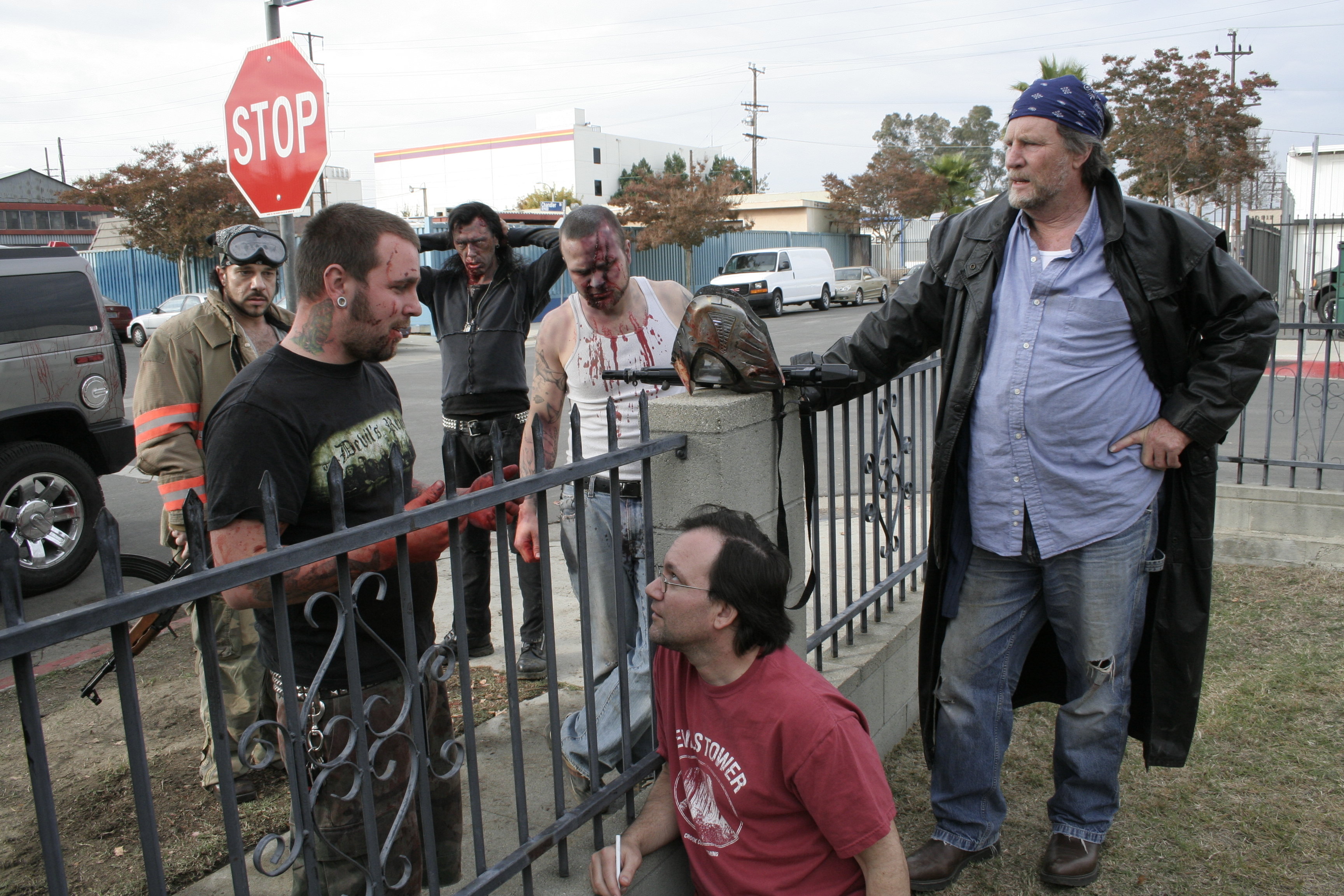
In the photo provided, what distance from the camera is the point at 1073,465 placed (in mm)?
2699

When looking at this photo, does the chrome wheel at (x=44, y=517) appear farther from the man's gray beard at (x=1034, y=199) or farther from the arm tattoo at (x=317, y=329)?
the man's gray beard at (x=1034, y=199)

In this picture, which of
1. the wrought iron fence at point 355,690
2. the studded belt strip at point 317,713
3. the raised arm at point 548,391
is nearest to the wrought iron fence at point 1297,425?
the wrought iron fence at point 355,690

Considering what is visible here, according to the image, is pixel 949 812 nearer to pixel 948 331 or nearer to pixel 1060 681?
pixel 1060 681

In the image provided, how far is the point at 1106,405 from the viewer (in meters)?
2.69

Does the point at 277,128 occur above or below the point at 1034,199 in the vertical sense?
above

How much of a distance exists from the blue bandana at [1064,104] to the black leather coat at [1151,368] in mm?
189

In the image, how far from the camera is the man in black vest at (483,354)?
4551 mm

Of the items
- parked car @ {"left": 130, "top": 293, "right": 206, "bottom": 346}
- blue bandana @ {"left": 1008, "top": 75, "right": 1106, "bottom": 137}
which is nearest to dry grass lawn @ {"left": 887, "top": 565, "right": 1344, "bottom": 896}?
blue bandana @ {"left": 1008, "top": 75, "right": 1106, "bottom": 137}

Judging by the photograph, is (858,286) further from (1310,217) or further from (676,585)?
(676,585)

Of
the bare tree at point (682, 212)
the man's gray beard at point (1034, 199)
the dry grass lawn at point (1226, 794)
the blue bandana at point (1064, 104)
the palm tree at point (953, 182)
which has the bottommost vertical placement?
the dry grass lawn at point (1226, 794)

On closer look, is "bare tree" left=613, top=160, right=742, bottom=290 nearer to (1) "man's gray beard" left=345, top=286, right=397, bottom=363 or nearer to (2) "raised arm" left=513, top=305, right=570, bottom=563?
(2) "raised arm" left=513, top=305, right=570, bottom=563

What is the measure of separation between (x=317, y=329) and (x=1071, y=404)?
1911mm

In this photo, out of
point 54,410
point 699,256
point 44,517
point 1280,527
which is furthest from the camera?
point 699,256

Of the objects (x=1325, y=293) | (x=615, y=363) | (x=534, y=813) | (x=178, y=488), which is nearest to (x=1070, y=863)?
(x=534, y=813)
